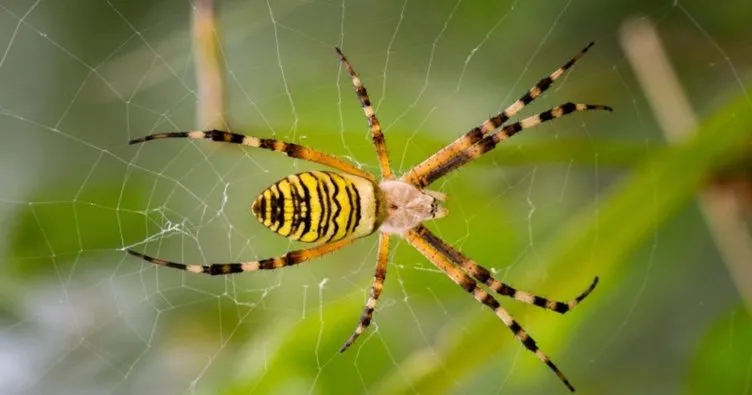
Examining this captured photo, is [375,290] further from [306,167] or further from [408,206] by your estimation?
[306,167]

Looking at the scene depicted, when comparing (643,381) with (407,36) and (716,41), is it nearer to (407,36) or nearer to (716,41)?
(716,41)

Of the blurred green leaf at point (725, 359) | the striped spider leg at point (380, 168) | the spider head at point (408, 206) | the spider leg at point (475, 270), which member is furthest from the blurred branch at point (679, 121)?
the striped spider leg at point (380, 168)

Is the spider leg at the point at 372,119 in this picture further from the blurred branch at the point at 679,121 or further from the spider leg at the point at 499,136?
the blurred branch at the point at 679,121

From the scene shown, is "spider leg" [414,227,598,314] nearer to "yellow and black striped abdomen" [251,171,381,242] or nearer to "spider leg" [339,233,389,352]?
"spider leg" [339,233,389,352]

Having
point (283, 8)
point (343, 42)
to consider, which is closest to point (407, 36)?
point (343, 42)

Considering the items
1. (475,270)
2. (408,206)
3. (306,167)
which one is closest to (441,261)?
(475,270)

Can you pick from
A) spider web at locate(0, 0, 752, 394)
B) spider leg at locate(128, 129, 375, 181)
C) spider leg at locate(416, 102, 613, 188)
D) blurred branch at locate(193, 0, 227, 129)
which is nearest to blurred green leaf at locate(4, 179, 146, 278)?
spider web at locate(0, 0, 752, 394)
